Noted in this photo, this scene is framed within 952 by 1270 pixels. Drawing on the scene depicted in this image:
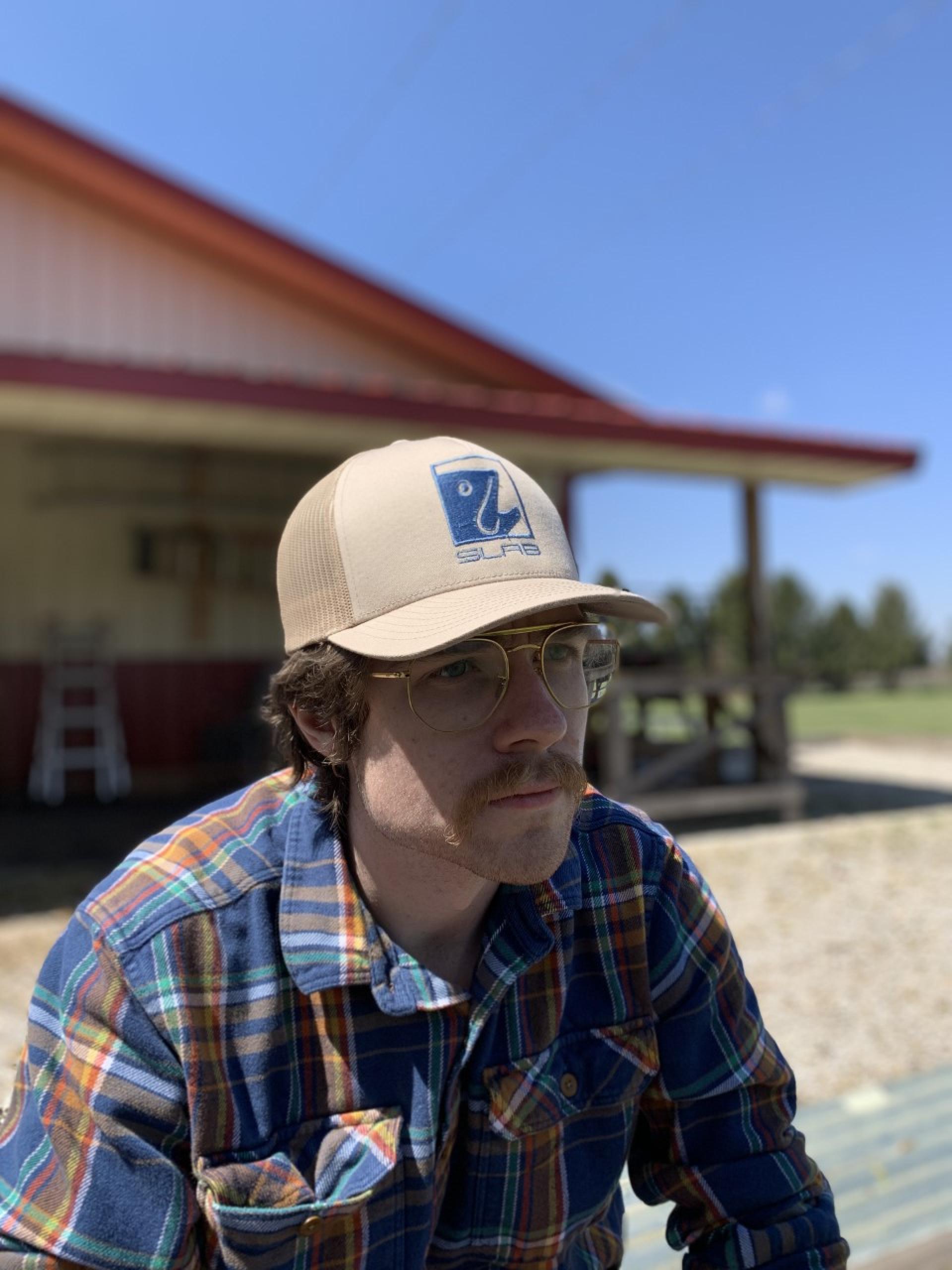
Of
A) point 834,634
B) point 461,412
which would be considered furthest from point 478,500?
point 834,634

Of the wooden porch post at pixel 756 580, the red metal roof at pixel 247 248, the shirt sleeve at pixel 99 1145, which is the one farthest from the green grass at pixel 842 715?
the shirt sleeve at pixel 99 1145

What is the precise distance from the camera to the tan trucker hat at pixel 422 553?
1218 mm

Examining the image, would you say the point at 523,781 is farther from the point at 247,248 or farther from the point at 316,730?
the point at 247,248

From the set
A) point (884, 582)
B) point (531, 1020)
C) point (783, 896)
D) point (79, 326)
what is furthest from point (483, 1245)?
point (884, 582)

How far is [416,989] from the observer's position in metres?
1.24

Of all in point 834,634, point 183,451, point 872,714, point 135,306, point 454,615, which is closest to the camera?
point 454,615

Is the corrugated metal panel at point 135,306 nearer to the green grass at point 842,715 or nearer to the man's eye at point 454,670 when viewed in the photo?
the green grass at point 842,715

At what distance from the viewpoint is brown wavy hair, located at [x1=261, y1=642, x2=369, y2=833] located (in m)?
1.28

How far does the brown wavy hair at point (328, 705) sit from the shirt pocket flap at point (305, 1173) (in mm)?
353

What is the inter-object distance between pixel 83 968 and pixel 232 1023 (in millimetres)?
172

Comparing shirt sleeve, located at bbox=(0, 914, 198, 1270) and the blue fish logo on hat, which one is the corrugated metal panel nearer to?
the blue fish logo on hat

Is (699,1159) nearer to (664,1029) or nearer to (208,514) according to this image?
(664,1029)

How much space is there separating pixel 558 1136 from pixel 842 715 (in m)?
19.9

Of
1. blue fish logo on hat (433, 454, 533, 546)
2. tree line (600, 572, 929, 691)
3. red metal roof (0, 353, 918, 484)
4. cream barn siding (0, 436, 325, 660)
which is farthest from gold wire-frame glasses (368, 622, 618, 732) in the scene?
tree line (600, 572, 929, 691)
